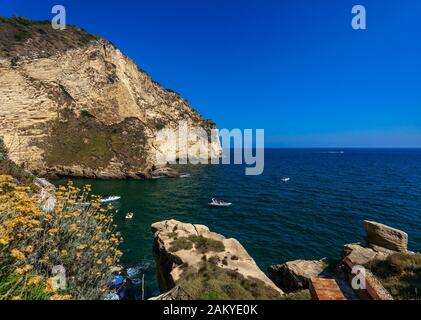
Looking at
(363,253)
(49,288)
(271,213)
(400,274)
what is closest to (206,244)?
(363,253)

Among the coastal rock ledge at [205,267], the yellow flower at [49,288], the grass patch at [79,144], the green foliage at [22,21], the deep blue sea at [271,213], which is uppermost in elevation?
the green foliage at [22,21]

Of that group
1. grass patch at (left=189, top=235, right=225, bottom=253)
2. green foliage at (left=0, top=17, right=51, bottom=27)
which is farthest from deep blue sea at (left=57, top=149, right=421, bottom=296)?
green foliage at (left=0, top=17, right=51, bottom=27)

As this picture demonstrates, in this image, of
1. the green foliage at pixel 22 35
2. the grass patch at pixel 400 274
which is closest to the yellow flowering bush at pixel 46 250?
the grass patch at pixel 400 274

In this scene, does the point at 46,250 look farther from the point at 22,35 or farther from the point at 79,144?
the point at 22,35

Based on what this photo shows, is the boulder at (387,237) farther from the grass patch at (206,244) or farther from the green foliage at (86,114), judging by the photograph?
the green foliage at (86,114)

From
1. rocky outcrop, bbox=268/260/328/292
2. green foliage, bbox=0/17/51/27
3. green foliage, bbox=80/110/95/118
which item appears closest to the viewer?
rocky outcrop, bbox=268/260/328/292

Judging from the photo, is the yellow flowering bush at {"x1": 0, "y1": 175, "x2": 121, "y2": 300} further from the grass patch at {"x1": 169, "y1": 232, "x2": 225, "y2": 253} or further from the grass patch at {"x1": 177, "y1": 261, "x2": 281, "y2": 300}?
the grass patch at {"x1": 169, "y1": 232, "x2": 225, "y2": 253}
